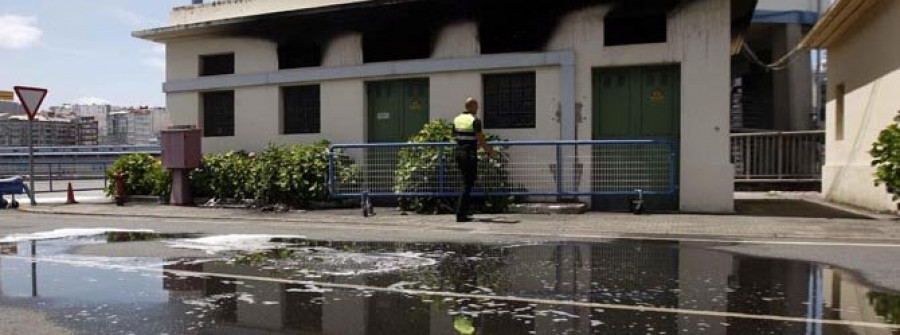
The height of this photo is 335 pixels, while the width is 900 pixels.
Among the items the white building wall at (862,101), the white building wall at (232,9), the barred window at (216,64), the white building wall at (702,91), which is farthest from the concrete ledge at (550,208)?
the barred window at (216,64)

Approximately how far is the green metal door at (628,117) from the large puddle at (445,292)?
14.1 ft

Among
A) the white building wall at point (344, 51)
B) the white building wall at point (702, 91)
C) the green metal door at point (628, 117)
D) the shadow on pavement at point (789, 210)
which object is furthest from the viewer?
the white building wall at point (344, 51)

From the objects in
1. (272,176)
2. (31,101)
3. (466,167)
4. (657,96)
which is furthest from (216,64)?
(657,96)

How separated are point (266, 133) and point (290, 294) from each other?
11.0 metres

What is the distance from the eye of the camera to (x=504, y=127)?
47.5 ft

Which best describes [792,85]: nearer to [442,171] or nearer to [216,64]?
[442,171]

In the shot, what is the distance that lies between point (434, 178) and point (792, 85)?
19944 mm

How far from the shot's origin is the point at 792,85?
28156mm

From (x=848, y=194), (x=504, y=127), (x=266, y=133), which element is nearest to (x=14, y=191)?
(x=266, y=133)

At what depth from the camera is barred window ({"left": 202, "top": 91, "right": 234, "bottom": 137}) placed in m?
17.4

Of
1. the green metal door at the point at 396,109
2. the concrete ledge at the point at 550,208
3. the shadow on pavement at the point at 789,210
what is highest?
the green metal door at the point at 396,109

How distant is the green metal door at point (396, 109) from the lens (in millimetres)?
15250

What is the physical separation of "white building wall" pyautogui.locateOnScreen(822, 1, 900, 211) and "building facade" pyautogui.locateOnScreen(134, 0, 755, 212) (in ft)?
7.65

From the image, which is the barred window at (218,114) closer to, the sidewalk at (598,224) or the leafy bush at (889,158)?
the sidewalk at (598,224)
